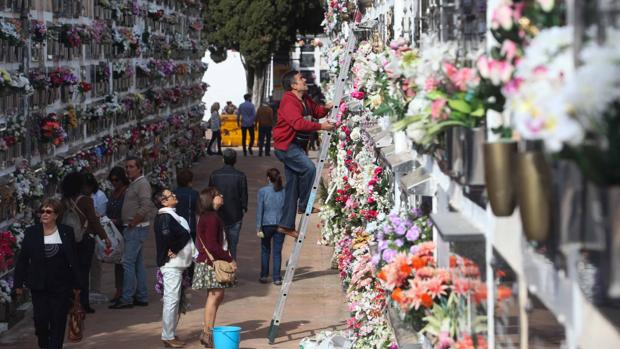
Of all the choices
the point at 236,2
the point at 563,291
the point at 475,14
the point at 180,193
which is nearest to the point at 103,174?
the point at 180,193

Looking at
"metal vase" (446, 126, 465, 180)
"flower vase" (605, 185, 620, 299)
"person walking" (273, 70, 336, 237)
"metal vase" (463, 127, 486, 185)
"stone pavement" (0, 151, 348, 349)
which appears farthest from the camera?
"person walking" (273, 70, 336, 237)

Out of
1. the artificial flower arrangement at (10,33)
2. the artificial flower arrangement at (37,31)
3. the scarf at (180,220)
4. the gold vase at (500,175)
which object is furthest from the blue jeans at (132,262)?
the gold vase at (500,175)

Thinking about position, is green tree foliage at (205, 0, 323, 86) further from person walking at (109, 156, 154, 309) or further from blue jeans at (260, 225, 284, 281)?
person walking at (109, 156, 154, 309)

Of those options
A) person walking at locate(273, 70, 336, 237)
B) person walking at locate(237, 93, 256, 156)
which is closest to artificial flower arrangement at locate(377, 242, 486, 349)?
person walking at locate(273, 70, 336, 237)

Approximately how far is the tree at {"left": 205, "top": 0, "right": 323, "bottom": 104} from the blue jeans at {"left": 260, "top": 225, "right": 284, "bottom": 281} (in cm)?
3490

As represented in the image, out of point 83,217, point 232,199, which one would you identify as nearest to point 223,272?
point 83,217

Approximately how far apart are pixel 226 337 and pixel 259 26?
40449 millimetres

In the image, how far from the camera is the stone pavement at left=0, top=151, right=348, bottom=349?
14961mm

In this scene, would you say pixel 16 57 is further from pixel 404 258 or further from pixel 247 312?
pixel 404 258

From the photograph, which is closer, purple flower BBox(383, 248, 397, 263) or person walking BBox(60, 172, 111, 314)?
purple flower BBox(383, 248, 397, 263)

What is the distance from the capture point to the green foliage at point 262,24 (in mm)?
53500

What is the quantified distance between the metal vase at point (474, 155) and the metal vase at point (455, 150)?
13 centimetres

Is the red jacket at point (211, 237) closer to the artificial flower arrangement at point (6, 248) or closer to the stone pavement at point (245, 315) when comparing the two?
the stone pavement at point (245, 315)

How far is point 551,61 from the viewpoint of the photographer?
13.0 ft
